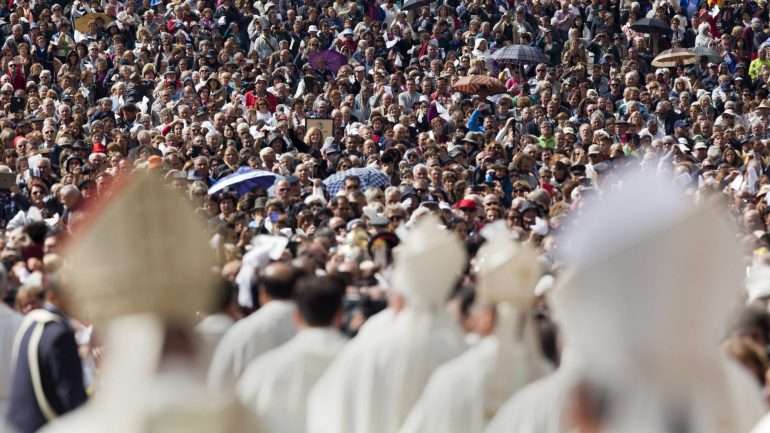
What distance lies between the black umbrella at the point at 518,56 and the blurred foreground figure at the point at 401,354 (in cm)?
1803

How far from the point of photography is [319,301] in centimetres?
686

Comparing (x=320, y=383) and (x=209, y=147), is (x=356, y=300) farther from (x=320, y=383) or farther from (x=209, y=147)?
(x=209, y=147)

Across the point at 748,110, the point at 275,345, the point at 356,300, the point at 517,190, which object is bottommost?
the point at 748,110

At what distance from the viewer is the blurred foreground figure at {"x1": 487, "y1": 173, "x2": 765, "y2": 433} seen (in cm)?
298

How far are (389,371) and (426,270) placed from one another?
425 millimetres

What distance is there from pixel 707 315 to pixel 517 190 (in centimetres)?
1413

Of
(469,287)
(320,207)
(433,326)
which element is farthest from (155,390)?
(320,207)

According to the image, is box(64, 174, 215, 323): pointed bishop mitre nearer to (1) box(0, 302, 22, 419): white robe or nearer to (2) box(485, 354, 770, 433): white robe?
(2) box(485, 354, 770, 433): white robe

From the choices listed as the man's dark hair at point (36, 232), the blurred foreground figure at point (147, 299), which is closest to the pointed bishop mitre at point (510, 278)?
the blurred foreground figure at point (147, 299)

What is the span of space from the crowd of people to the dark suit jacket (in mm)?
17

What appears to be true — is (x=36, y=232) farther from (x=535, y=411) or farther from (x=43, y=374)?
(x=535, y=411)

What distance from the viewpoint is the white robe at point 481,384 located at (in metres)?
5.91

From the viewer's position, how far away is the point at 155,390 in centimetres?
313

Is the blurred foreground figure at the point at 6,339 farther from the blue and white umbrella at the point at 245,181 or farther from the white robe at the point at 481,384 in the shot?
the blue and white umbrella at the point at 245,181
